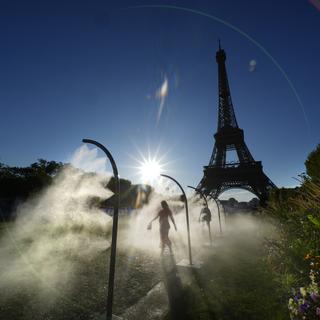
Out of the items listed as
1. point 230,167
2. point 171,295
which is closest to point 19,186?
point 230,167

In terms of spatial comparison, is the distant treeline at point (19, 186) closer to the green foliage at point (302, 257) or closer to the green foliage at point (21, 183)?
the green foliage at point (21, 183)

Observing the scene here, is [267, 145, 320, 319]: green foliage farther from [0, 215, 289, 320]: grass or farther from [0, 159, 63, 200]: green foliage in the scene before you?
[0, 159, 63, 200]: green foliage

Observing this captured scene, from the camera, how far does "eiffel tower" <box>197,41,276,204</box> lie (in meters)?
36.7

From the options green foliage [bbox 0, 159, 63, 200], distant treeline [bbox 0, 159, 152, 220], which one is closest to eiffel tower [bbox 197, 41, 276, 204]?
distant treeline [bbox 0, 159, 152, 220]

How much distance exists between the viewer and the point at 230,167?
1523 inches

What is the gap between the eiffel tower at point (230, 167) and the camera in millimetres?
36688

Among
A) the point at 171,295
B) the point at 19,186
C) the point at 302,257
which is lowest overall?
the point at 171,295

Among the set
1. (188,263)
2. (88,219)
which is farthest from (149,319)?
(88,219)

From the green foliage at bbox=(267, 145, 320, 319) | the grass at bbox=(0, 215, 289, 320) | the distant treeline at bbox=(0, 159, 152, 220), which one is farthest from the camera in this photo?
the distant treeline at bbox=(0, 159, 152, 220)

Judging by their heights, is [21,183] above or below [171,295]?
above

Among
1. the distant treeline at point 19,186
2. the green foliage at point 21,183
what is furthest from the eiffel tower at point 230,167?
the green foliage at point 21,183

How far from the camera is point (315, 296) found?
98.4 inches

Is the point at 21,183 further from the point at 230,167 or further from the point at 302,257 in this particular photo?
the point at 302,257

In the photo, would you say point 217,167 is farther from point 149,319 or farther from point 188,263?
point 149,319
